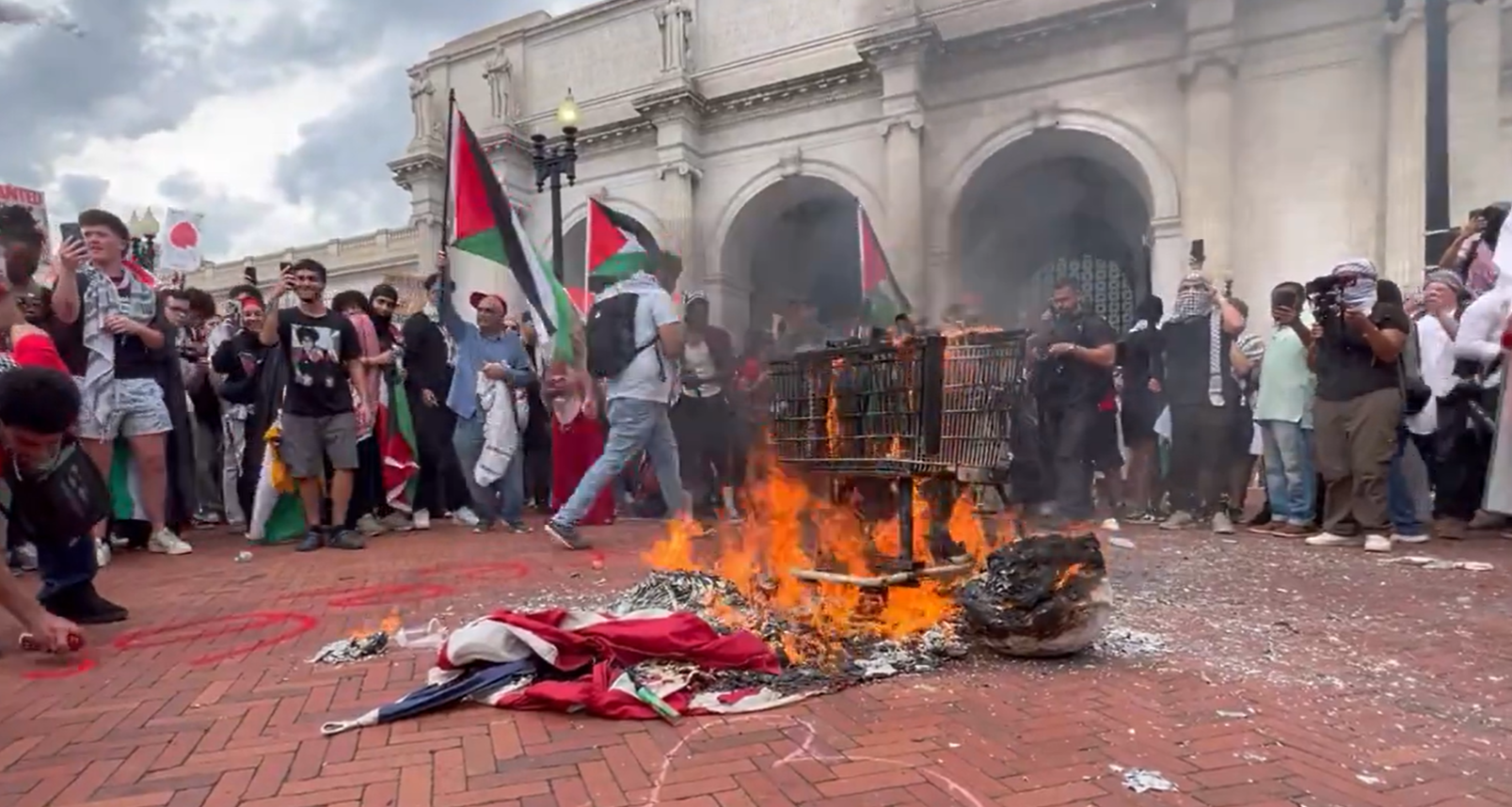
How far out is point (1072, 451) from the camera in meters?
6.93

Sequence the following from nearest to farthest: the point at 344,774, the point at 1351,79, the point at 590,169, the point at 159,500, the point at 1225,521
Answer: the point at 344,774 < the point at 159,500 < the point at 1225,521 < the point at 1351,79 < the point at 590,169

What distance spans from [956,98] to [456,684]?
14726 mm

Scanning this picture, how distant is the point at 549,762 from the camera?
237cm

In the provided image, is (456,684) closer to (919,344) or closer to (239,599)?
(919,344)

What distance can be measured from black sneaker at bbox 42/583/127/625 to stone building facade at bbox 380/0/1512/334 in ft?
22.9

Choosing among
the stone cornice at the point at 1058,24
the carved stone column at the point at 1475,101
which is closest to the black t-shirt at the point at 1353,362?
the carved stone column at the point at 1475,101

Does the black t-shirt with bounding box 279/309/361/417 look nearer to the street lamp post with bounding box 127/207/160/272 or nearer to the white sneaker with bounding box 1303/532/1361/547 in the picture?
the white sneaker with bounding box 1303/532/1361/547

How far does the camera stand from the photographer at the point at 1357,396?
5.52 m

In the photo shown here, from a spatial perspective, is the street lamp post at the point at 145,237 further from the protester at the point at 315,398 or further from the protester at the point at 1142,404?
the protester at the point at 1142,404

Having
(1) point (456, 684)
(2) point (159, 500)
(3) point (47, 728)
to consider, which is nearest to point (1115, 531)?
(1) point (456, 684)

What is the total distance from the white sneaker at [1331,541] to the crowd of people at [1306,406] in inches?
0.6

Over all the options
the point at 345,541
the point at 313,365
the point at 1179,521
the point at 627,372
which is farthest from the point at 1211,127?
the point at 345,541

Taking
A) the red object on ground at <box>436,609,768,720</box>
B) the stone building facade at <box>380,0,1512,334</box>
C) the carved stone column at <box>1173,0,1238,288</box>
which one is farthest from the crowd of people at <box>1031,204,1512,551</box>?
the carved stone column at <box>1173,0,1238,288</box>

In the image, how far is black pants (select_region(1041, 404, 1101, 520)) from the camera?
6934 millimetres
